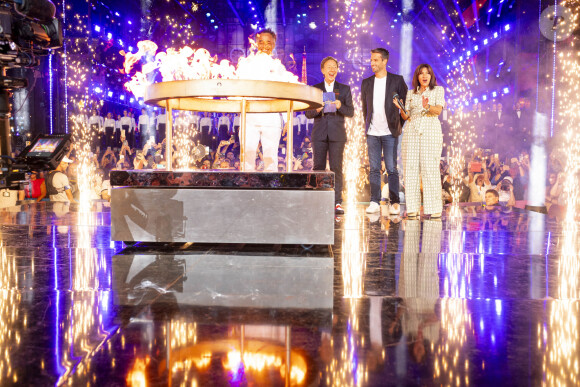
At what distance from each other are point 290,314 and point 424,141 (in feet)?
10.8

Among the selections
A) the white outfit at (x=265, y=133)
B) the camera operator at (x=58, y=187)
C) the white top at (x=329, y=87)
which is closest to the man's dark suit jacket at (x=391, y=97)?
the white top at (x=329, y=87)

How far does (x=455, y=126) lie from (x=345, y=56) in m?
5.23

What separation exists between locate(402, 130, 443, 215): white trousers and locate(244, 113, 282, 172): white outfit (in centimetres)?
126

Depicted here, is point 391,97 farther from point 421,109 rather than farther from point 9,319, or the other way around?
point 9,319

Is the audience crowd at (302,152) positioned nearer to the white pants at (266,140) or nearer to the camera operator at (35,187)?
the camera operator at (35,187)

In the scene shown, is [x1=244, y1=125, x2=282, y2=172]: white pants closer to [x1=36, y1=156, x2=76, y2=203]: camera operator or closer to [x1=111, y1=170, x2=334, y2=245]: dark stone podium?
[x1=111, y1=170, x2=334, y2=245]: dark stone podium

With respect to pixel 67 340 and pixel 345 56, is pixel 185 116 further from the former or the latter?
pixel 67 340

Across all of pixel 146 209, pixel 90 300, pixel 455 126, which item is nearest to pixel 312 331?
pixel 90 300

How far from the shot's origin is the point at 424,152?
4652 millimetres

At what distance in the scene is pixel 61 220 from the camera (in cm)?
435

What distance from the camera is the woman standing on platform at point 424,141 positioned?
4582 mm

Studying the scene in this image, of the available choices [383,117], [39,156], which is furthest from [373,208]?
[39,156]

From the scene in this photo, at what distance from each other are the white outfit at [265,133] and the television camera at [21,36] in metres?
2.65

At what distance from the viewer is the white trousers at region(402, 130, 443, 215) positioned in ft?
15.2
